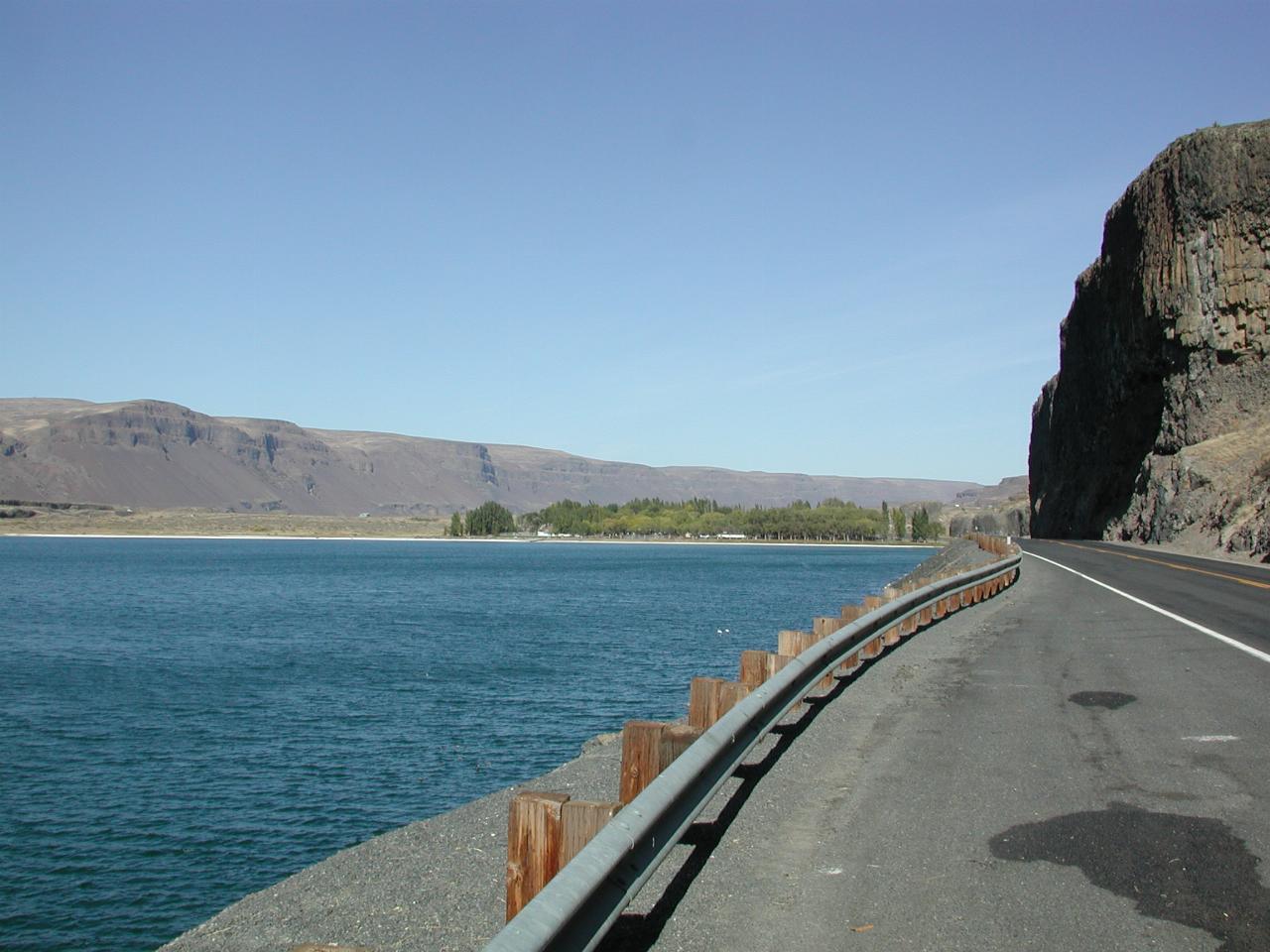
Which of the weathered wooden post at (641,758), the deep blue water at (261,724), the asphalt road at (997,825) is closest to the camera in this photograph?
the asphalt road at (997,825)

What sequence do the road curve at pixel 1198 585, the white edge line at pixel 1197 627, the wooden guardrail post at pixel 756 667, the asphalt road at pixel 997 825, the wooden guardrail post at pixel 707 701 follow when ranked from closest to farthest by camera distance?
the asphalt road at pixel 997 825
the wooden guardrail post at pixel 707 701
the wooden guardrail post at pixel 756 667
the white edge line at pixel 1197 627
the road curve at pixel 1198 585

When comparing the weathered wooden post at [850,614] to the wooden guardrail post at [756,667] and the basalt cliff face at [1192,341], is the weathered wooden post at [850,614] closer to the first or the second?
the wooden guardrail post at [756,667]

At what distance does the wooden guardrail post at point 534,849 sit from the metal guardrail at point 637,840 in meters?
0.14

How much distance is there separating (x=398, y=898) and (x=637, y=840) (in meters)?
2.90

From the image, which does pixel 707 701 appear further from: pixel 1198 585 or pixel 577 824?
pixel 1198 585

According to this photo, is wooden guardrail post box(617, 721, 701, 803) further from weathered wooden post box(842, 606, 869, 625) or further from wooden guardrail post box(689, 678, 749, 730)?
weathered wooden post box(842, 606, 869, 625)

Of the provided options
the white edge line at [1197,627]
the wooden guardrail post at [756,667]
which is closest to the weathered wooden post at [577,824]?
the wooden guardrail post at [756,667]

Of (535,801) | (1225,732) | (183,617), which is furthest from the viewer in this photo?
(183,617)

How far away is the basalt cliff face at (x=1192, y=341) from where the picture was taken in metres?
52.1

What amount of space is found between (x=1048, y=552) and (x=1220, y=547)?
21.1 ft

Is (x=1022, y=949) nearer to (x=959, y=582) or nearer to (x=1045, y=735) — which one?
(x=1045, y=735)

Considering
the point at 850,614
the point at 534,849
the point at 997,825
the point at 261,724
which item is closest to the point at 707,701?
the point at 997,825

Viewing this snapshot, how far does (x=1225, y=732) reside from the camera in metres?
8.65

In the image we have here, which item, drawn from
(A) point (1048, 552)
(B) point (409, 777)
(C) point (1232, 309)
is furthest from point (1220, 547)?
(B) point (409, 777)
